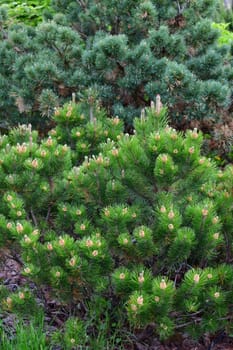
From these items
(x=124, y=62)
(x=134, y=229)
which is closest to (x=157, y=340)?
(x=134, y=229)

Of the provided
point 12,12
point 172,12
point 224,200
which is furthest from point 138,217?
point 12,12

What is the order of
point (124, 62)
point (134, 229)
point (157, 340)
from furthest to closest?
point (124, 62), point (157, 340), point (134, 229)

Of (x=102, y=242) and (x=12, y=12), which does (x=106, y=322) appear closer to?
(x=102, y=242)

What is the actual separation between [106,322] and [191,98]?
201cm

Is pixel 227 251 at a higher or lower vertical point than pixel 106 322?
higher

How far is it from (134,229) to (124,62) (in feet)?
6.55

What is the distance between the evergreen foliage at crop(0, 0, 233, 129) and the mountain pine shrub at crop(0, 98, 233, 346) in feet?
4.27

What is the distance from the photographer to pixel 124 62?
4.20 meters

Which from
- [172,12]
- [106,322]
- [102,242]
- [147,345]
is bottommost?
[147,345]

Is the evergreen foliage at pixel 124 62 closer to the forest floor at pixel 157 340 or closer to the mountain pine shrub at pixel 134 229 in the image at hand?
the mountain pine shrub at pixel 134 229

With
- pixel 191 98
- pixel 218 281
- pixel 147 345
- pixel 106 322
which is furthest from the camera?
pixel 191 98

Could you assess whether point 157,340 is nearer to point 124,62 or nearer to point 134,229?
point 134,229

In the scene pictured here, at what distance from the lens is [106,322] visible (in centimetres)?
280

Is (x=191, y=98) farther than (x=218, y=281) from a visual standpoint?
Yes
